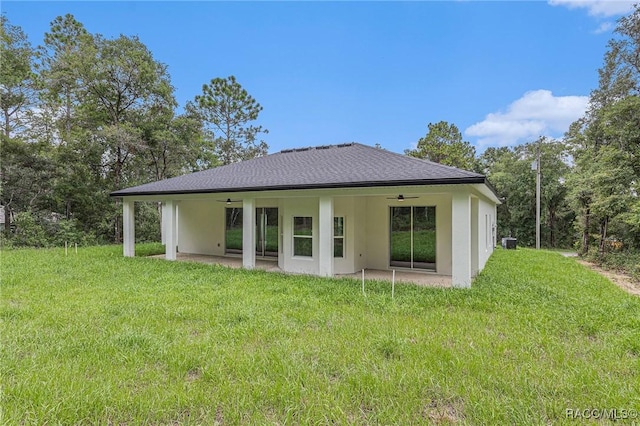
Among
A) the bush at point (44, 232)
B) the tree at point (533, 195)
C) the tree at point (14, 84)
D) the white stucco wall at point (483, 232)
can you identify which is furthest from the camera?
the tree at point (533, 195)

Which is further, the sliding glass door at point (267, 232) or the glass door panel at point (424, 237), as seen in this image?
the sliding glass door at point (267, 232)

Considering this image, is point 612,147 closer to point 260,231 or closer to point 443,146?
point 443,146

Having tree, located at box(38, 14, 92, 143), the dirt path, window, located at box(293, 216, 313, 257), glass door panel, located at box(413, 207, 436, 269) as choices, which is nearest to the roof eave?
window, located at box(293, 216, 313, 257)

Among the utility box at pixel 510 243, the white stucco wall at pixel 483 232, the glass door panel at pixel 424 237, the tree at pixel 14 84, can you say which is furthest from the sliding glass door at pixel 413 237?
the tree at pixel 14 84

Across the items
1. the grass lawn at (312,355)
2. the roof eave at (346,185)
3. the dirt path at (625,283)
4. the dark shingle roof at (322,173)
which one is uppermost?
the dark shingle roof at (322,173)

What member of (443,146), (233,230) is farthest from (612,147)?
(233,230)

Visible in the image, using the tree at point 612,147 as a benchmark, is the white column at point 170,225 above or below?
below

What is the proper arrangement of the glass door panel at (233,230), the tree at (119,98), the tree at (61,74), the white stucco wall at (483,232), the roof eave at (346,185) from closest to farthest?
the roof eave at (346,185) < the white stucco wall at (483,232) < the glass door panel at (233,230) < the tree at (61,74) < the tree at (119,98)

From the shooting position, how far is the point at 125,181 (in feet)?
67.1

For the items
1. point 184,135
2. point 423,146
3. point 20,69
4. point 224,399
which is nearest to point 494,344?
point 224,399

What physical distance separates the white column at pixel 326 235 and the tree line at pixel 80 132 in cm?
1445

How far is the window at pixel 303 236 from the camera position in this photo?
981cm

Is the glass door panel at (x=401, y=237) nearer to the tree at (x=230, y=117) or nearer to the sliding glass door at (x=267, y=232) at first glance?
the sliding glass door at (x=267, y=232)

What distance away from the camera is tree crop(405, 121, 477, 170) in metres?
28.7
